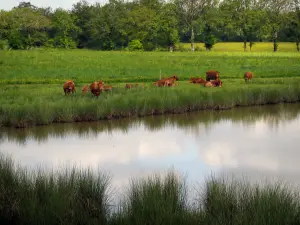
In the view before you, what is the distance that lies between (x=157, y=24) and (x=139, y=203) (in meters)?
55.2

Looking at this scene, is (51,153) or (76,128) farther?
(76,128)

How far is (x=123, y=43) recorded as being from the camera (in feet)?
200

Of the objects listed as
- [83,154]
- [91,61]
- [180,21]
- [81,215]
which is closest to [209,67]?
[91,61]

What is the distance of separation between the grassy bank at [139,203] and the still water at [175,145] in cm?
155

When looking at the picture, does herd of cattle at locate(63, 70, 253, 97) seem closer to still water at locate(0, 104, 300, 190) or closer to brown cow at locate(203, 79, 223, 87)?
brown cow at locate(203, 79, 223, 87)

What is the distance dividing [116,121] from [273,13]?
175 ft

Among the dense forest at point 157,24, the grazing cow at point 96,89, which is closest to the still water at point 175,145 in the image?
the grazing cow at point 96,89

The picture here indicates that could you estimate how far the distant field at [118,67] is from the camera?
26.5 meters

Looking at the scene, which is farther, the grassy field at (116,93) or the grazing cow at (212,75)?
the grazing cow at (212,75)

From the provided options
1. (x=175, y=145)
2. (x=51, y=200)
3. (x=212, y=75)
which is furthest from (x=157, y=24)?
(x=51, y=200)

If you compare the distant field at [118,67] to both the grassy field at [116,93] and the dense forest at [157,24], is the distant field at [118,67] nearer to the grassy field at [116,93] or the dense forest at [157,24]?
the grassy field at [116,93]

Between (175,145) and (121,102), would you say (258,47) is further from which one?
(175,145)

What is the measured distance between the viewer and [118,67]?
32844 mm

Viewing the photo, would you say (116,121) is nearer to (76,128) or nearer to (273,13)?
(76,128)
